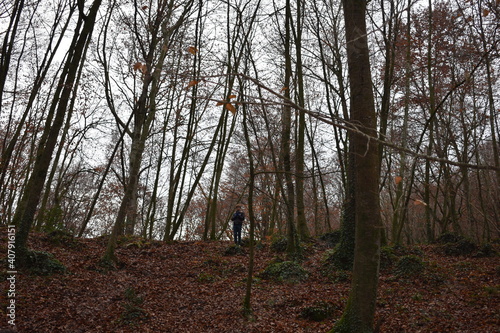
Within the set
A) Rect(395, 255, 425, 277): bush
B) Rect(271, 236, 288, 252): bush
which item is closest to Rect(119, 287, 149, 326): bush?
Rect(271, 236, 288, 252): bush

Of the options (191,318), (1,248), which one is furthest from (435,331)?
(1,248)

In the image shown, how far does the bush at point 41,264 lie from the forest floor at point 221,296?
5.5 inches

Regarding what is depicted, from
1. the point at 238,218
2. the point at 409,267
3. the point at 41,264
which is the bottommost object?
the point at 41,264

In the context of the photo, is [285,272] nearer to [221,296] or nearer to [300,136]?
[221,296]

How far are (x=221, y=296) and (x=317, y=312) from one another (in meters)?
2.26

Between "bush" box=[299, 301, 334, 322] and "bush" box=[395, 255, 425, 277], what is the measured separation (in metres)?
2.32

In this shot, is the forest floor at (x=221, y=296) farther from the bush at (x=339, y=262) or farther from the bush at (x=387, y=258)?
the bush at (x=339, y=262)

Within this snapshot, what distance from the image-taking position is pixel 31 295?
221 inches

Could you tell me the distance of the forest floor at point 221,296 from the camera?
5145 mm

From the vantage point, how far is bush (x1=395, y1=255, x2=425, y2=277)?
705cm

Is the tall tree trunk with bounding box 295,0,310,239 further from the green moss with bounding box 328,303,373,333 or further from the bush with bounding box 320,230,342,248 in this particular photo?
the green moss with bounding box 328,303,373,333

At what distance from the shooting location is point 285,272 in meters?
7.87

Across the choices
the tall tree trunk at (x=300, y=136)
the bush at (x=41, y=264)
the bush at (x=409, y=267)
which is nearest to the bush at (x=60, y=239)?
the bush at (x=41, y=264)

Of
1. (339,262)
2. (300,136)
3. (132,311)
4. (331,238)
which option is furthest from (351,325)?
(331,238)
